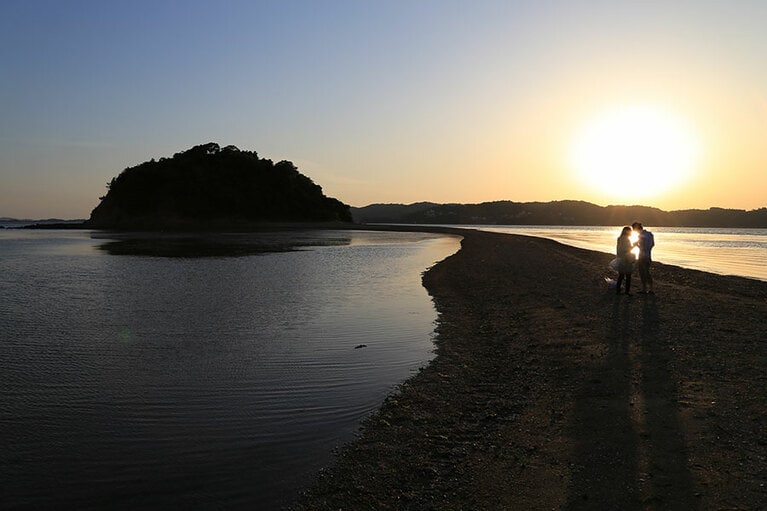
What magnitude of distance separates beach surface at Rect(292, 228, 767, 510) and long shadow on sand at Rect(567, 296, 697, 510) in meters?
0.02

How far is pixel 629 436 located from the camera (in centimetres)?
620

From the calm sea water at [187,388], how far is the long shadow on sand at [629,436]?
9.39 feet

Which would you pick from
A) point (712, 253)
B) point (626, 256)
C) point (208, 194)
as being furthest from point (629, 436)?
point (208, 194)

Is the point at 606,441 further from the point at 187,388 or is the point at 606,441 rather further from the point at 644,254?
the point at 644,254

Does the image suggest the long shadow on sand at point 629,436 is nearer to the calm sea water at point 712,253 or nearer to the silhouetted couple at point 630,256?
the silhouetted couple at point 630,256

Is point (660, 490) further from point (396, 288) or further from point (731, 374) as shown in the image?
point (396, 288)

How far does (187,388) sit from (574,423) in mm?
5931

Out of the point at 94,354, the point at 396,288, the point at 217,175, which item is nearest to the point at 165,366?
the point at 94,354

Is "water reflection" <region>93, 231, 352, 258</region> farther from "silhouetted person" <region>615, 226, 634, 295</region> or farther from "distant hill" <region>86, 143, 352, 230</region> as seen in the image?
"distant hill" <region>86, 143, 352, 230</region>

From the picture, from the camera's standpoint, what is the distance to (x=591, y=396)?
7781mm

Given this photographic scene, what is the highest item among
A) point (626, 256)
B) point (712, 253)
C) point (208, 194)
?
point (208, 194)

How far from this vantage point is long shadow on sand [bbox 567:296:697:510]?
488cm

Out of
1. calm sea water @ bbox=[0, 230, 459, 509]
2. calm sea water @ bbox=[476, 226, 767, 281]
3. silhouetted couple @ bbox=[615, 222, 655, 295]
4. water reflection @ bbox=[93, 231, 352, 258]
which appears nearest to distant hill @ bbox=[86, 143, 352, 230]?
water reflection @ bbox=[93, 231, 352, 258]

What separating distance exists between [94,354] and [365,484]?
25.7 feet
